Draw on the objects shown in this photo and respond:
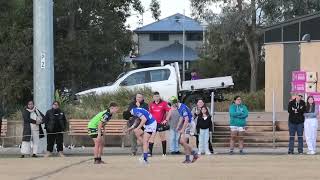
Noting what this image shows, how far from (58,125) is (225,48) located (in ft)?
87.4

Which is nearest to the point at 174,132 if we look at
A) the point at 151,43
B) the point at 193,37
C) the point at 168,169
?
the point at 168,169

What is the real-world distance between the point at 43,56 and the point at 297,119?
751 centimetres

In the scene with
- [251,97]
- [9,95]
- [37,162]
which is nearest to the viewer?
[37,162]

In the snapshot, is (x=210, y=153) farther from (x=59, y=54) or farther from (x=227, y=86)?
(x=59, y=54)

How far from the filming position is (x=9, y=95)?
30.4 metres

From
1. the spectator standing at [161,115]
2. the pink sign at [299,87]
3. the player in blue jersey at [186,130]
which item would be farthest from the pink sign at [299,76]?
the player in blue jersey at [186,130]

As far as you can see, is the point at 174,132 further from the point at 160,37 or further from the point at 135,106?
the point at 160,37

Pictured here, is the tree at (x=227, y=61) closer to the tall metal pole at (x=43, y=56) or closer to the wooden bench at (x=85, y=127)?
the wooden bench at (x=85, y=127)

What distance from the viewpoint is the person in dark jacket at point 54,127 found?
1902 cm

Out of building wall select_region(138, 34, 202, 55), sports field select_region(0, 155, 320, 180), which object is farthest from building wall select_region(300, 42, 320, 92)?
building wall select_region(138, 34, 202, 55)

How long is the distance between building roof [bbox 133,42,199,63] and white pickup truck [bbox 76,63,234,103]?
43864 millimetres

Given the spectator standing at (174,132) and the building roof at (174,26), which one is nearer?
the spectator standing at (174,132)

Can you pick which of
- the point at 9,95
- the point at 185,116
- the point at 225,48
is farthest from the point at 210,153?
the point at 225,48

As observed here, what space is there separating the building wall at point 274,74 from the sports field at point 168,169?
13.0 meters
